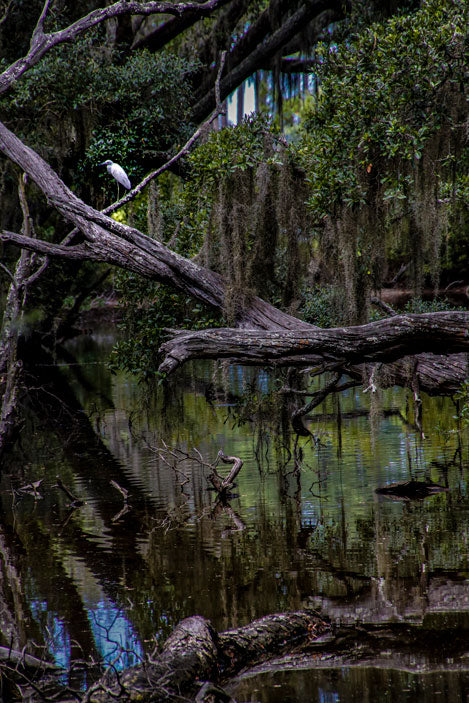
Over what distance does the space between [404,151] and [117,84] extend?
7125 millimetres

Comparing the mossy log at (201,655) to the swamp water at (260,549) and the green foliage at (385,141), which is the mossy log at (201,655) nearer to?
the swamp water at (260,549)

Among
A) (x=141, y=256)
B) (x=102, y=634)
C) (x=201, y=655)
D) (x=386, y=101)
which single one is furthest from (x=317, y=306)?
(x=201, y=655)

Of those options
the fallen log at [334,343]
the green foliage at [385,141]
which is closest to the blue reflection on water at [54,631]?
the fallen log at [334,343]

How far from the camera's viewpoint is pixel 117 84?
43.3 feet

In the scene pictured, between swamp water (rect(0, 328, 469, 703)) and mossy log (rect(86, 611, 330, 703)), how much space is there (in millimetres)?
188

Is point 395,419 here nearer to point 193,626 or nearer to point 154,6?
point 154,6

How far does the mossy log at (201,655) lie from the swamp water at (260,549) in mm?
188

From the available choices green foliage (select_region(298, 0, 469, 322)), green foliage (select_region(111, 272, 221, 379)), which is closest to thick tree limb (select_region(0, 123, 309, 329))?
green foliage (select_region(111, 272, 221, 379))

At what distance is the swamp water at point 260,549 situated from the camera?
4.65m

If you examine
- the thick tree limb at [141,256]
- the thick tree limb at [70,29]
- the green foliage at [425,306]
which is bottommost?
the green foliage at [425,306]

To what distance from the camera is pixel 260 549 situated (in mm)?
6887

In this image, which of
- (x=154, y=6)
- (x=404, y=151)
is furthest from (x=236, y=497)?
(x=154, y=6)

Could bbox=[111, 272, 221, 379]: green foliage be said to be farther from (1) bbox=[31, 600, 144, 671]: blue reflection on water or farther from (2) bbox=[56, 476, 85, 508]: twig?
(1) bbox=[31, 600, 144, 671]: blue reflection on water

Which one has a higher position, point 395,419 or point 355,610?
point 395,419
